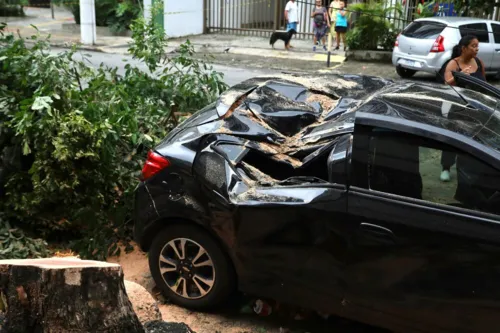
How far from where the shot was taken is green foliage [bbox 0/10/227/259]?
4703 millimetres

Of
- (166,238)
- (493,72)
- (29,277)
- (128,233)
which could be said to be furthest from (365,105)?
(493,72)

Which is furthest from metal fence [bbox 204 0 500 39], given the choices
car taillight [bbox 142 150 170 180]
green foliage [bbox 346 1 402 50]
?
car taillight [bbox 142 150 170 180]

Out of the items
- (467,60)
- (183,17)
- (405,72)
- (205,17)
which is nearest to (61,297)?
→ (467,60)

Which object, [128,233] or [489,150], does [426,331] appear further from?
[128,233]

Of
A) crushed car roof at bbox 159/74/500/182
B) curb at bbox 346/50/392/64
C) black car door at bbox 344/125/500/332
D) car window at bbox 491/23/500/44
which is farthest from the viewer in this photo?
curb at bbox 346/50/392/64

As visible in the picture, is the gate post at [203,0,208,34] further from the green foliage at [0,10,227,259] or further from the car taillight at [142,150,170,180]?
the car taillight at [142,150,170,180]

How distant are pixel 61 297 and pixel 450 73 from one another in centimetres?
437

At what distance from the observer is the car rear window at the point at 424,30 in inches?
542

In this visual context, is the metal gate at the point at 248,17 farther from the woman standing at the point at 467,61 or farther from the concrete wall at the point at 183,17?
the woman standing at the point at 467,61

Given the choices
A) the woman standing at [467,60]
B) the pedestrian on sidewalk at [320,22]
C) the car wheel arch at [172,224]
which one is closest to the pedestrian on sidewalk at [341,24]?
the pedestrian on sidewalk at [320,22]

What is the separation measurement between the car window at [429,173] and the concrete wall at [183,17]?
17967mm

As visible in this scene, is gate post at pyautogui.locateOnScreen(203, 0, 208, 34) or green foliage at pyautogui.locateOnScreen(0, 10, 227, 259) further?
gate post at pyautogui.locateOnScreen(203, 0, 208, 34)

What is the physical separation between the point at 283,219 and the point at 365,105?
0.96 metres

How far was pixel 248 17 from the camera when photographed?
72.5 ft
